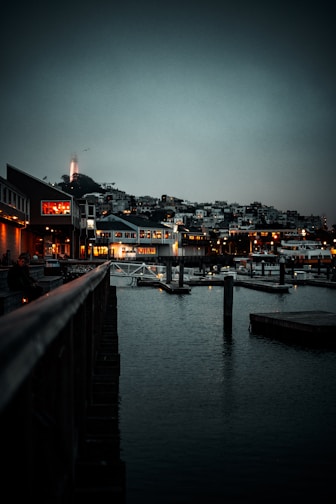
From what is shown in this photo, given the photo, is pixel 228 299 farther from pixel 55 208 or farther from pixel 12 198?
pixel 55 208

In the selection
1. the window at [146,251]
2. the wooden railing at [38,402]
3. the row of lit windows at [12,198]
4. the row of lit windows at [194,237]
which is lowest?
the wooden railing at [38,402]

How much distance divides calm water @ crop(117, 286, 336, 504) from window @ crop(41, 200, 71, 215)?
24.1 meters

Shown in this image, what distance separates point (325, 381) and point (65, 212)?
3382cm

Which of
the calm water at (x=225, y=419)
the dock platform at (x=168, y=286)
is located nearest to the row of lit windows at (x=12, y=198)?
the dock platform at (x=168, y=286)

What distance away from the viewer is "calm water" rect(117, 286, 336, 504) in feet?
24.5

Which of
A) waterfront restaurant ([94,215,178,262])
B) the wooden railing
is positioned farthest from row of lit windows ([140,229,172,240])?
the wooden railing

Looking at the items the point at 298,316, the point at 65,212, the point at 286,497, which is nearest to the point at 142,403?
the point at 286,497

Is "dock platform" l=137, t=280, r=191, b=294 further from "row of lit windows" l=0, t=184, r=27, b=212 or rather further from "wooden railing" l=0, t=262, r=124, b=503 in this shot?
"wooden railing" l=0, t=262, r=124, b=503

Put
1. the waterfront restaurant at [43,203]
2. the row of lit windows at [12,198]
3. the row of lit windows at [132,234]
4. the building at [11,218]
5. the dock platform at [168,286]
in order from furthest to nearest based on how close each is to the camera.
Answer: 1. the row of lit windows at [132,234]
2. the waterfront restaurant at [43,203]
3. the dock platform at [168,286]
4. the row of lit windows at [12,198]
5. the building at [11,218]

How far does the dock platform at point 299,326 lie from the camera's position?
18.5m

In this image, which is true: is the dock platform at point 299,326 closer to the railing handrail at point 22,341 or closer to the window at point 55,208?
the railing handrail at point 22,341

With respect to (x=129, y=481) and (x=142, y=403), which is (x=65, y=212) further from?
(x=129, y=481)

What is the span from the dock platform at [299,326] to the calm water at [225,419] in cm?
88

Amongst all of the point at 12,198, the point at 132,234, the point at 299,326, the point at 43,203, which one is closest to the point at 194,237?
the point at 132,234
